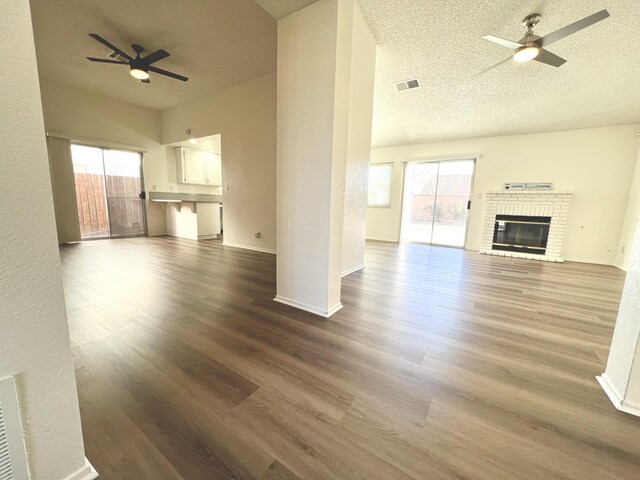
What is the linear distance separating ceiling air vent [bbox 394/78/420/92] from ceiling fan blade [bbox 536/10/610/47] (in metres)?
1.40

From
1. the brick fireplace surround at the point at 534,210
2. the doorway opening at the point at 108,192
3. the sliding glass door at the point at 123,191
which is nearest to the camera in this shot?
the brick fireplace surround at the point at 534,210

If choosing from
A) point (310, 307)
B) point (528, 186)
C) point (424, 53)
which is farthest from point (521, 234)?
point (310, 307)

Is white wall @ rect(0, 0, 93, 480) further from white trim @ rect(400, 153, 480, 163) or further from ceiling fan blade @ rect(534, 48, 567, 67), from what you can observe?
white trim @ rect(400, 153, 480, 163)

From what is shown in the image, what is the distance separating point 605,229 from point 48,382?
24.1 feet

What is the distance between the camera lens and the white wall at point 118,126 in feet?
14.7

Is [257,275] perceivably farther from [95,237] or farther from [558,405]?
[95,237]

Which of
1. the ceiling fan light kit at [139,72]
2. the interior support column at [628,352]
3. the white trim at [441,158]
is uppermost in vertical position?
the ceiling fan light kit at [139,72]

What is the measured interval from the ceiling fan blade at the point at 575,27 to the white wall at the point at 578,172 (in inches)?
146

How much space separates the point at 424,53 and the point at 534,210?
163 inches

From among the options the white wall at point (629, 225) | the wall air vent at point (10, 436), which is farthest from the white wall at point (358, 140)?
the white wall at point (629, 225)

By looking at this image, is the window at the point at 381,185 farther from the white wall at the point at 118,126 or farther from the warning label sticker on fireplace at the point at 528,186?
the white wall at the point at 118,126

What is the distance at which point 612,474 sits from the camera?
0.87 metres

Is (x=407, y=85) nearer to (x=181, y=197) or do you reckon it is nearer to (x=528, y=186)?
(x=528, y=186)

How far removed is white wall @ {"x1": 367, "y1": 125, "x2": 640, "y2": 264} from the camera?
4.44m
